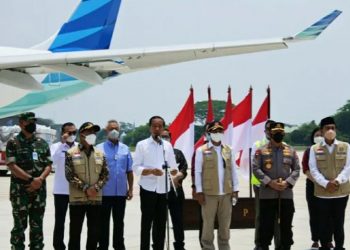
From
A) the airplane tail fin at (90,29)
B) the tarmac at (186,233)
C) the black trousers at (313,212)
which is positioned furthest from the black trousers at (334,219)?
the airplane tail fin at (90,29)

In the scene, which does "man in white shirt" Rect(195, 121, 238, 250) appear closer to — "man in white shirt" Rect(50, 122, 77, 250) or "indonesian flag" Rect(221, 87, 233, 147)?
"man in white shirt" Rect(50, 122, 77, 250)

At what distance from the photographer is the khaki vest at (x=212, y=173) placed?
9203 mm

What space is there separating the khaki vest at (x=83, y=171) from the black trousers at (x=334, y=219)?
2.80m

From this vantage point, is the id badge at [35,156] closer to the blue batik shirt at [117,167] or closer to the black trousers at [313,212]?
the blue batik shirt at [117,167]

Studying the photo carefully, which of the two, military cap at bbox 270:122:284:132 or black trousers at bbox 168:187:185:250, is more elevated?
military cap at bbox 270:122:284:132

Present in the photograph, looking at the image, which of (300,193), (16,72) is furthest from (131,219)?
(300,193)

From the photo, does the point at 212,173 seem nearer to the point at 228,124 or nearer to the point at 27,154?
the point at 27,154

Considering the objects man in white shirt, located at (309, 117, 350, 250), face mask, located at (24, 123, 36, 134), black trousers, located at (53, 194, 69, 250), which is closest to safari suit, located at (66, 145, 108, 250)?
face mask, located at (24, 123, 36, 134)

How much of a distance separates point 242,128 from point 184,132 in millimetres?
1162

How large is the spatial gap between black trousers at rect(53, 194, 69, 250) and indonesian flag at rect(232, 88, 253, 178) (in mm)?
3983

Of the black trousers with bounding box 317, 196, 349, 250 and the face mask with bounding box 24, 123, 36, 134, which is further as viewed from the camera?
the black trousers with bounding box 317, 196, 349, 250

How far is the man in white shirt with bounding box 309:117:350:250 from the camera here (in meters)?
9.50

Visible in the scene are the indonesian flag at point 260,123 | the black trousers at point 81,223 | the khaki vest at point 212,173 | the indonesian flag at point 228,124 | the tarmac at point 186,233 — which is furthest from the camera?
the indonesian flag at point 228,124

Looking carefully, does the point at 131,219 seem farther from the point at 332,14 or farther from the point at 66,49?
the point at 66,49
